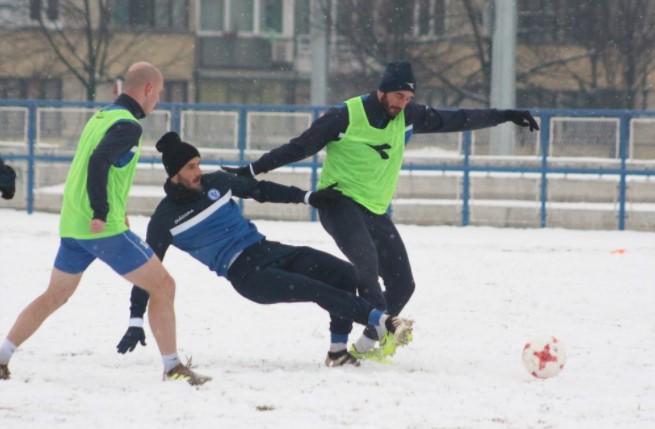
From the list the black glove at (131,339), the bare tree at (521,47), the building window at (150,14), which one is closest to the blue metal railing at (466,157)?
the bare tree at (521,47)

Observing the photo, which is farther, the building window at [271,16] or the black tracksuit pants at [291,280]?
the building window at [271,16]

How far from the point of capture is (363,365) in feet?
27.8

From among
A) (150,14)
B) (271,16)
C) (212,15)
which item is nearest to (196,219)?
(150,14)

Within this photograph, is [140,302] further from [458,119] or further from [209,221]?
[458,119]

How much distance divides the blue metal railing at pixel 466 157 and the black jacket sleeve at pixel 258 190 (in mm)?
11831

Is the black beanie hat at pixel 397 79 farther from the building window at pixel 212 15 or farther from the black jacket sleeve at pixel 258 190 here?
the building window at pixel 212 15

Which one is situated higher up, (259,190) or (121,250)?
(259,190)

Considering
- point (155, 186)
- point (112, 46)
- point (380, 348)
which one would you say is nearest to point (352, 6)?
point (112, 46)

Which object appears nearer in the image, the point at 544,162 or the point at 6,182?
the point at 6,182

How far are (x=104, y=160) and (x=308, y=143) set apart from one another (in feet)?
5.22

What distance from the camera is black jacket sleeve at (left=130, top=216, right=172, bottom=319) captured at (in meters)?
8.04

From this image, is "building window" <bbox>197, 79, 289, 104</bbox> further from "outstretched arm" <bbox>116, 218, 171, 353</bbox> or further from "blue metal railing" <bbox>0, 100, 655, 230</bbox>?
"outstretched arm" <bbox>116, 218, 171, 353</bbox>

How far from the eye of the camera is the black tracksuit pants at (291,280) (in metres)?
8.14

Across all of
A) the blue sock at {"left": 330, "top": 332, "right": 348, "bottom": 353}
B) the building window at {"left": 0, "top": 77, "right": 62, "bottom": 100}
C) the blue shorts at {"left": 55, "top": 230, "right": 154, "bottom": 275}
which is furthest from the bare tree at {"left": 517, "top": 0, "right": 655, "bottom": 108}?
the blue shorts at {"left": 55, "top": 230, "right": 154, "bottom": 275}
